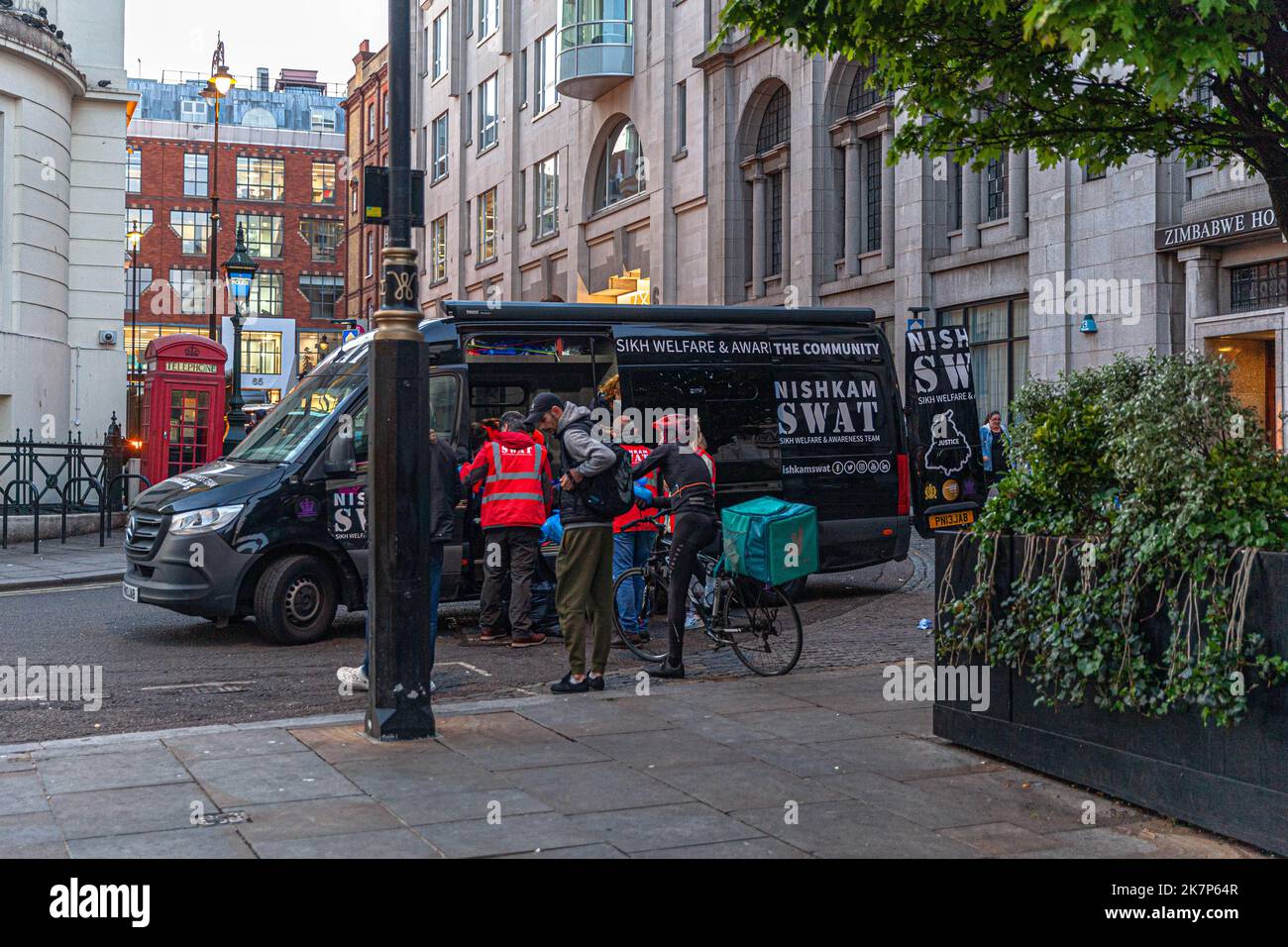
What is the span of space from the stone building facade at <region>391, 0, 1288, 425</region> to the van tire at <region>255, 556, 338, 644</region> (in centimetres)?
A: 524

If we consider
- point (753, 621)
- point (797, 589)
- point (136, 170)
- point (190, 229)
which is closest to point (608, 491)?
point (753, 621)

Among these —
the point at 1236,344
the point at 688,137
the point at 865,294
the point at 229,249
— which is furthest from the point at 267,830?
the point at 229,249

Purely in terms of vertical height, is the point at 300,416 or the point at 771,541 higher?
the point at 300,416

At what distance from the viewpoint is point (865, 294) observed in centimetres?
2817

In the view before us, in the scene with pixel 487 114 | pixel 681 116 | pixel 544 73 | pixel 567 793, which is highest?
pixel 544 73

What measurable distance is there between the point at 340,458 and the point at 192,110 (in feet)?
300

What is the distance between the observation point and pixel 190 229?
81375 mm

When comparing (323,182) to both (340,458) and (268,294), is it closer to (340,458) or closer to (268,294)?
(268,294)

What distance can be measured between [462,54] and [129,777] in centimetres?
4725

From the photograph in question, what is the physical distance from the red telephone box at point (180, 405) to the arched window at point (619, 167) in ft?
50.2

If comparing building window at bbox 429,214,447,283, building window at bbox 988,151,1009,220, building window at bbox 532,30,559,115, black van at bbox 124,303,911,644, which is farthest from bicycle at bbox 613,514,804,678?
building window at bbox 429,214,447,283

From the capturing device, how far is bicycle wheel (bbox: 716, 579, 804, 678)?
953 cm

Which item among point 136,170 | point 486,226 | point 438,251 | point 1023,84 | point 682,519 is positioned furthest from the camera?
point 136,170

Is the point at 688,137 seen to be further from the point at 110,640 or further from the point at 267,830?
the point at 267,830
